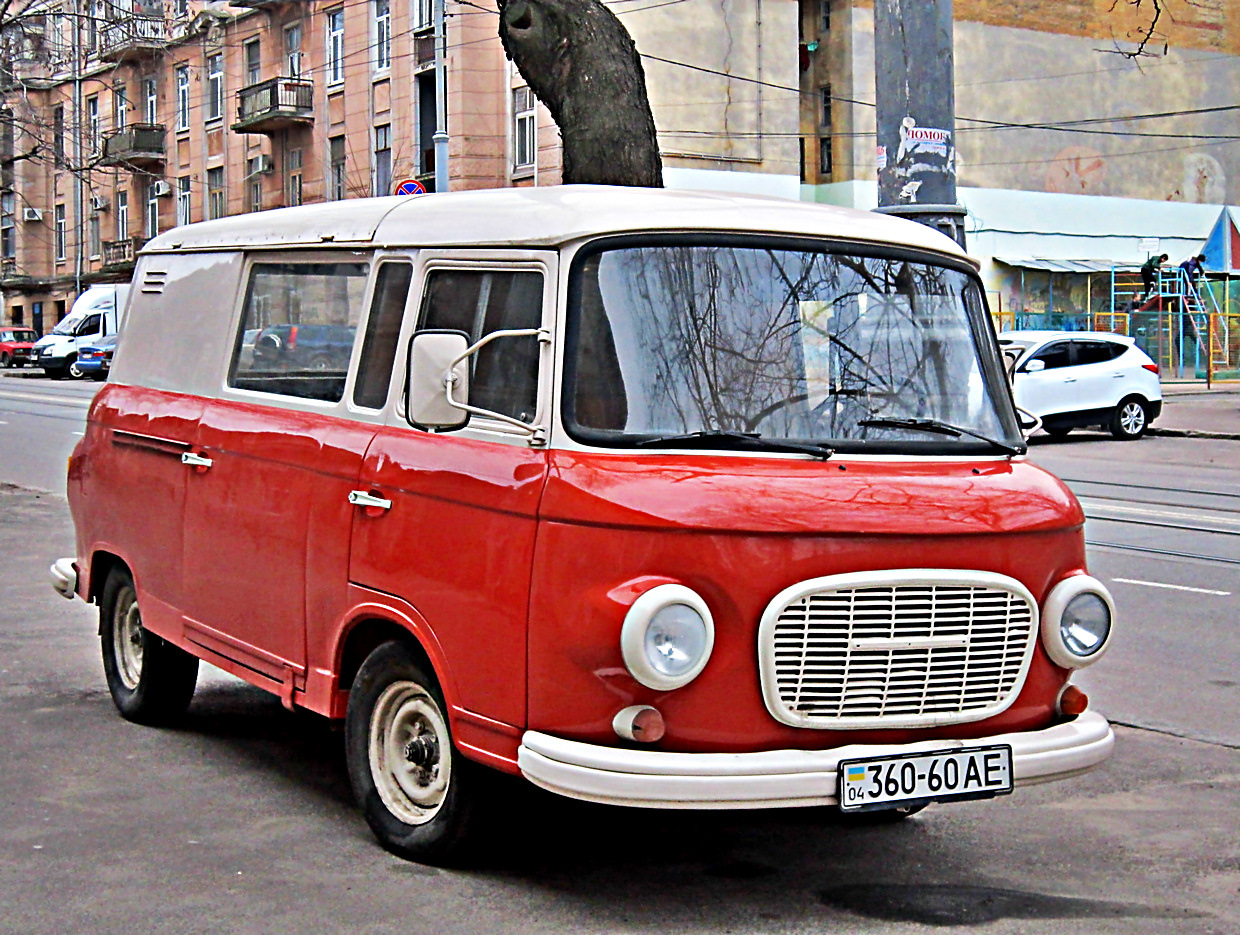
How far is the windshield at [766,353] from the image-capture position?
4.98 m

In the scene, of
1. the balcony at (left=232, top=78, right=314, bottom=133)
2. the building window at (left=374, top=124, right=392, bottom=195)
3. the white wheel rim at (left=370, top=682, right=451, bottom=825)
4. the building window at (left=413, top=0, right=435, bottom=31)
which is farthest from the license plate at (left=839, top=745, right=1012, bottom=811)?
the balcony at (left=232, top=78, right=314, bottom=133)

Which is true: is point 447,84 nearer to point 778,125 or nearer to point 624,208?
point 778,125

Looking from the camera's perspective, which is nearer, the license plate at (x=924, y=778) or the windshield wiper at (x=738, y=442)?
the license plate at (x=924, y=778)

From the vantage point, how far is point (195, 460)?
6.55 metres

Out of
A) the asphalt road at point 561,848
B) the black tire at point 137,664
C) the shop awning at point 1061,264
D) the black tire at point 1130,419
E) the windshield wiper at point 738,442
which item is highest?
the shop awning at point 1061,264

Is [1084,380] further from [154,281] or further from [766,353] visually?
[766,353]

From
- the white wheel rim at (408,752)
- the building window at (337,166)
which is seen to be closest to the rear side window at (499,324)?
the white wheel rim at (408,752)

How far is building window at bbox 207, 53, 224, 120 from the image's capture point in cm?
A: 5588

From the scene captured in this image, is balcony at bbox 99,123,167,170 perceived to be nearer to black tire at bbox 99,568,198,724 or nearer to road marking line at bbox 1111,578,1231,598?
road marking line at bbox 1111,578,1231,598

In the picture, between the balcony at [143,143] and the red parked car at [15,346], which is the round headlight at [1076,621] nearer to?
the red parked car at [15,346]

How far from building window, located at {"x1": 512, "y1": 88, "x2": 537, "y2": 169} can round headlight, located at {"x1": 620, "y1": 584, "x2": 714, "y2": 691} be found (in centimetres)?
3892

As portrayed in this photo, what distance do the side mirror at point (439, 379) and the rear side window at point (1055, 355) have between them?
2129cm

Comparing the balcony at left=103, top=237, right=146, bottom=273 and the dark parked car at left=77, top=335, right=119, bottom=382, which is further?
the balcony at left=103, top=237, right=146, bottom=273

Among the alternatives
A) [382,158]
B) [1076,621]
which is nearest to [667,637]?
[1076,621]
